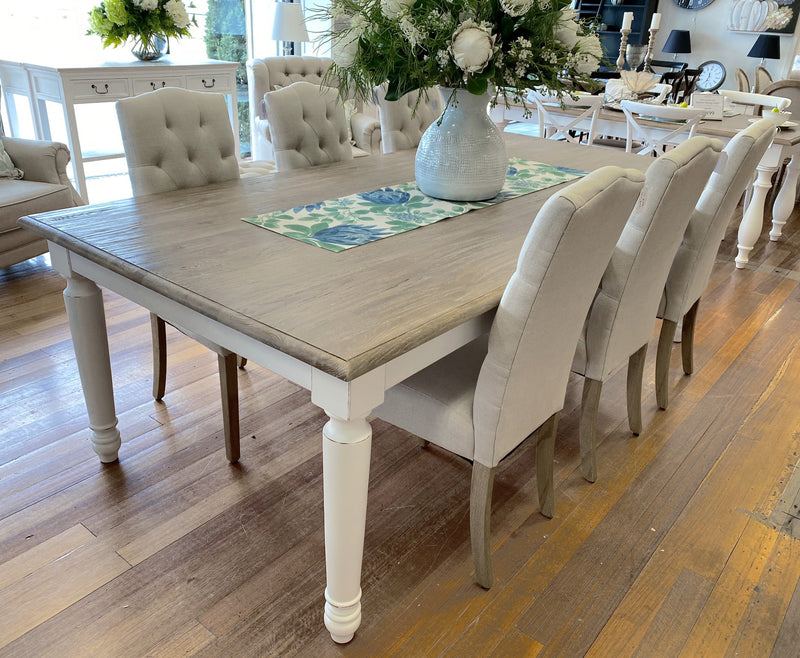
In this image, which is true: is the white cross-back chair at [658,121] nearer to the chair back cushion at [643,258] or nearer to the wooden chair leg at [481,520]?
the chair back cushion at [643,258]

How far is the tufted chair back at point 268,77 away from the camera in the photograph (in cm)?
448

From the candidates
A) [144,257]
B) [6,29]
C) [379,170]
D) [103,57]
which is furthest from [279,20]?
[144,257]

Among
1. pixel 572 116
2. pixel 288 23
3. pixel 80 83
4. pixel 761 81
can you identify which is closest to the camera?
pixel 80 83

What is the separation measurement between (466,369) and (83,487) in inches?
45.9

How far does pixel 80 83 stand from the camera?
3.73 metres

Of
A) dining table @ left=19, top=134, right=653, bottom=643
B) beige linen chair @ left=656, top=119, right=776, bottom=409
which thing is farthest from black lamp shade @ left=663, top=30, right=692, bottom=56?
Result: dining table @ left=19, top=134, right=653, bottom=643

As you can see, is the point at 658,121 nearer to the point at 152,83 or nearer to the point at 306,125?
the point at 306,125

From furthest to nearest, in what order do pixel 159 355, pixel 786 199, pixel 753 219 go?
pixel 786 199 < pixel 753 219 < pixel 159 355

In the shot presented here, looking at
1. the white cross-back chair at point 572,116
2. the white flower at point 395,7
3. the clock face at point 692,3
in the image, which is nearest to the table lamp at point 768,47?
the clock face at point 692,3

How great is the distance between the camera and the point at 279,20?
4719mm

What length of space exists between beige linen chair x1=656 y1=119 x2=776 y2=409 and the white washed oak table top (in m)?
0.57

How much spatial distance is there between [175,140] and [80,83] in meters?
2.07

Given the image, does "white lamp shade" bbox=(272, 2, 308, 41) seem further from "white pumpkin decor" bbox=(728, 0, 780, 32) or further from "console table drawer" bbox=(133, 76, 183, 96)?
"white pumpkin decor" bbox=(728, 0, 780, 32)

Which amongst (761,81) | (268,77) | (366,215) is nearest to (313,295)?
(366,215)
